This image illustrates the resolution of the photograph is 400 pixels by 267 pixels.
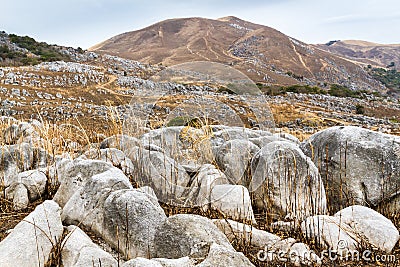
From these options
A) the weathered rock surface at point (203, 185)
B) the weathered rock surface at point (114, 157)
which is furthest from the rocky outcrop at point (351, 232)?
the weathered rock surface at point (114, 157)

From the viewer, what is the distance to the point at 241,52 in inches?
3853

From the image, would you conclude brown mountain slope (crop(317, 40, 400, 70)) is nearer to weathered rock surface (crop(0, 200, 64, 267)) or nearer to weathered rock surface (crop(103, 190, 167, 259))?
weathered rock surface (crop(103, 190, 167, 259))

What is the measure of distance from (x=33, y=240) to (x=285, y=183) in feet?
9.04

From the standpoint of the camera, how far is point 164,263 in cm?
229

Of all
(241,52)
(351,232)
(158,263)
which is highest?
Result: (241,52)

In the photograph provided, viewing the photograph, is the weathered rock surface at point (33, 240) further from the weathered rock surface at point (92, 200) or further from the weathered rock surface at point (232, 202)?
the weathered rock surface at point (232, 202)

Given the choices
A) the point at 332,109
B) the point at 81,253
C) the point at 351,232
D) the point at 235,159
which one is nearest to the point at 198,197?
the point at 235,159

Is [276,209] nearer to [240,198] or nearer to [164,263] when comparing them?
[240,198]

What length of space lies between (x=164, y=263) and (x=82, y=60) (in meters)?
56.8

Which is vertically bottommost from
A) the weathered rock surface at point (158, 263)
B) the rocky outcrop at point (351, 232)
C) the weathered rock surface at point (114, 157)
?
the rocky outcrop at point (351, 232)

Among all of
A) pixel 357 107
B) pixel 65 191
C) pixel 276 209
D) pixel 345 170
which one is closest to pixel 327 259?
pixel 276 209

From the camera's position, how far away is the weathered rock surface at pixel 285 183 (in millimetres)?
4066

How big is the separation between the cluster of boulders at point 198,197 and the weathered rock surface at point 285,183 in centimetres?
1

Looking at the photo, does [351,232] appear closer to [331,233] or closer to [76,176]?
[331,233]
